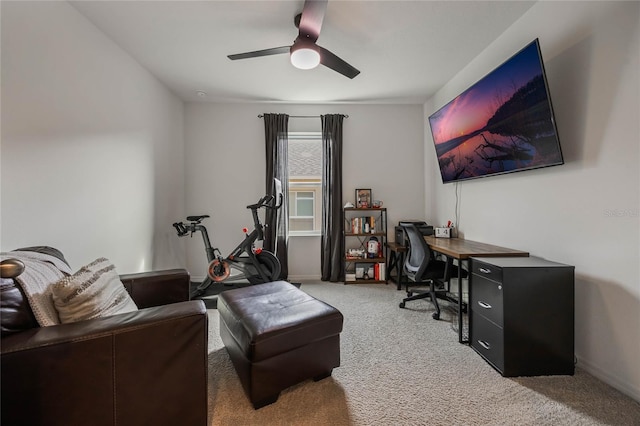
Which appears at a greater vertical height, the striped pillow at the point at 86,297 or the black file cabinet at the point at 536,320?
the striped pillow at the point at 86,297

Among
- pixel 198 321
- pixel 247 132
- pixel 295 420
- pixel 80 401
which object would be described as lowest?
pixel 295 420

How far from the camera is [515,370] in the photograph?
1710 millimetres

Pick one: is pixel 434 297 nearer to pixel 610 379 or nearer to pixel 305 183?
pixel 610 379

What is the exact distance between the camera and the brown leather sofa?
93 cm

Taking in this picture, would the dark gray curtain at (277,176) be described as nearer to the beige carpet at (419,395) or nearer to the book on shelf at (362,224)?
the book on shelf at (362,224)

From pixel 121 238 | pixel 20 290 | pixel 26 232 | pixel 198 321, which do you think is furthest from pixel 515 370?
pixel 121 238

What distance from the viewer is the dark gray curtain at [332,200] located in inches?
153

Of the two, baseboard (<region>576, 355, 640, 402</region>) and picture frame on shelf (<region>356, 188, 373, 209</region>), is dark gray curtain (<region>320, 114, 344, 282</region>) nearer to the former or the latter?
picture frame on shelf (<region>356, 188, 373, 209</region>)

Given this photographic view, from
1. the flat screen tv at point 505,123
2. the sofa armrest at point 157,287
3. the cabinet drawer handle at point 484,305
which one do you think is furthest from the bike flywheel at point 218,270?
the flat screen tv at point 505,123

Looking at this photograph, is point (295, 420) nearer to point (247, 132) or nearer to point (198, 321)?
point (198, 321)

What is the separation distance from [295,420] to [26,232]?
196cm

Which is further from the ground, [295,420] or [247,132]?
[247,132]

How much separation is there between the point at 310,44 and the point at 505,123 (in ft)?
5.48

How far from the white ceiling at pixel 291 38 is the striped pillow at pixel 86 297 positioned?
2.01 meters
